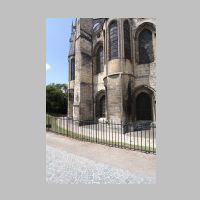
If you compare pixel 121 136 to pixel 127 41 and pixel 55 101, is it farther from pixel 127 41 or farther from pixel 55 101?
pixel 55 101

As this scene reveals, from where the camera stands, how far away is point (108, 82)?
37.5 feet

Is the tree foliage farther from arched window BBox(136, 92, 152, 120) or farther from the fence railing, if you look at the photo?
arched window BBox(136, 92, 152, 120)

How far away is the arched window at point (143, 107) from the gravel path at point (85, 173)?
845 cm

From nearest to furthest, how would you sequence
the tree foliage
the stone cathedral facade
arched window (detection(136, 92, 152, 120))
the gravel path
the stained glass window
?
the gravel path
the stone cathedral facade
arched window (detection(136, 92, 152, 120))
the stained glass window
the tree foliage

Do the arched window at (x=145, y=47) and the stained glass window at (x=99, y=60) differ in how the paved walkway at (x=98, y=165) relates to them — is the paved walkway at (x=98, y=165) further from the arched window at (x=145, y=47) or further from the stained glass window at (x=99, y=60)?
the stained glass window at (x=99, y=60)

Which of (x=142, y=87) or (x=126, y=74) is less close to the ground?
(x=126, y=74)

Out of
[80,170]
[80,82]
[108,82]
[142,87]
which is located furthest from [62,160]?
[80,82]

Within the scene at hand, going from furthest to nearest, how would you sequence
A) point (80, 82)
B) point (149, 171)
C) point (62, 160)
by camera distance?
1. point (80, 82)
2. point (62, 160)
3. point (149, 171)

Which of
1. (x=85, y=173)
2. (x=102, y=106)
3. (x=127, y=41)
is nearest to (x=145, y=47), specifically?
(x=127, y=41)

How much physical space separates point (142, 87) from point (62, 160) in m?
9.21

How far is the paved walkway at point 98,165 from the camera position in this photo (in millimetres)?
3637

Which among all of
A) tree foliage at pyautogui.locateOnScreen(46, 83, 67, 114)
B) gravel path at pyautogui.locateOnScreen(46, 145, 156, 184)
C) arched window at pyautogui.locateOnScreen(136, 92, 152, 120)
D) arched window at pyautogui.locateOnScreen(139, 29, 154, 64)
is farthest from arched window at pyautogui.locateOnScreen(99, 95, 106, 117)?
tree foliage at pyautogui.locateOnScreen(46, 83, 67, 114)

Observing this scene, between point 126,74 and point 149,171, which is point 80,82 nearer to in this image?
point 126,74

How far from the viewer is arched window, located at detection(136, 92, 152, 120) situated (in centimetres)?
1211
